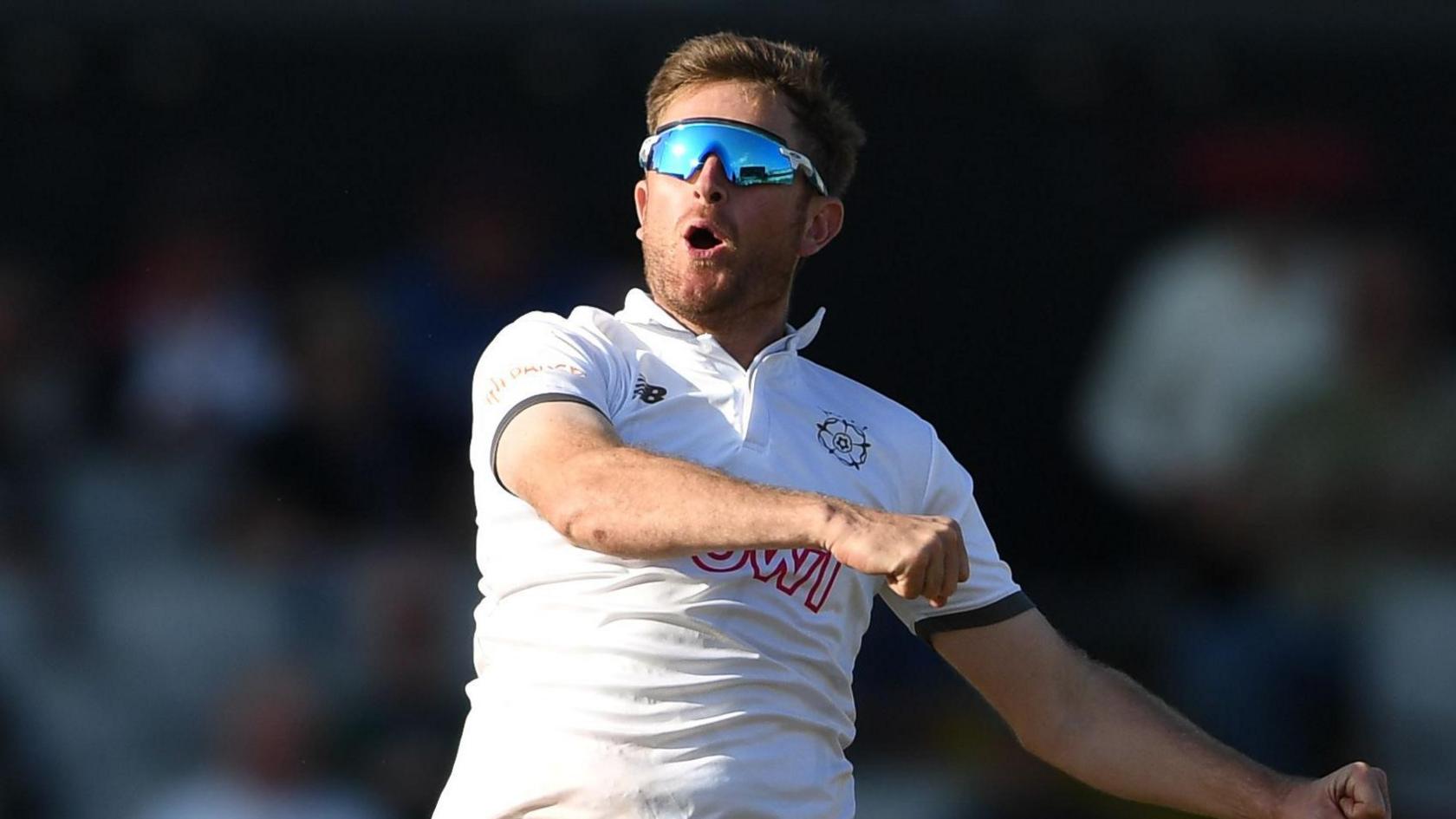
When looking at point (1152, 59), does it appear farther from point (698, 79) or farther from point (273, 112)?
point (698, 79)

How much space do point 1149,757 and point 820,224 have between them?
1.21m

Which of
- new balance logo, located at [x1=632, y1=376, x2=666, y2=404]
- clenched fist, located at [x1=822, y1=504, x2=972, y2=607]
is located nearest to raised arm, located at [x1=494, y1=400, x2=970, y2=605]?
clenched fist, located at [x1=822, y1=504, x2=972, y2=607]

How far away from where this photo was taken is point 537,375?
12.0ft

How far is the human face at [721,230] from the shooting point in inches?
158

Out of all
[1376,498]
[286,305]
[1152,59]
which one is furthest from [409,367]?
[1376,498]

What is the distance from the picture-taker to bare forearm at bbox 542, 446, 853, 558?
10.0 ft

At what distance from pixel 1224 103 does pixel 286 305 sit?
12.2 feet

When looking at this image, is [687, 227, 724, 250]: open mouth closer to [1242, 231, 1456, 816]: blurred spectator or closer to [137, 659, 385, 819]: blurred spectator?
[137, 659, 385, 819]: blurred spectator

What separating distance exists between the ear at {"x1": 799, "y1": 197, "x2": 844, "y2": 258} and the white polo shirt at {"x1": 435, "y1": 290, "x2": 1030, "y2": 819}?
1.14 ft

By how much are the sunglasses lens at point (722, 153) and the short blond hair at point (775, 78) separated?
13 centimetres

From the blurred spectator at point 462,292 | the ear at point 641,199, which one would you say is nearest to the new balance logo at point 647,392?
the ear at point 641,199

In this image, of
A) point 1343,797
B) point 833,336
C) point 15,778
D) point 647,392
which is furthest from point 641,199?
point 15,778

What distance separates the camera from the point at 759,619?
3.68m

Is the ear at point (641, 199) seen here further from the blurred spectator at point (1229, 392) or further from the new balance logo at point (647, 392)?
the blurred spectator at point (1229, 392)
